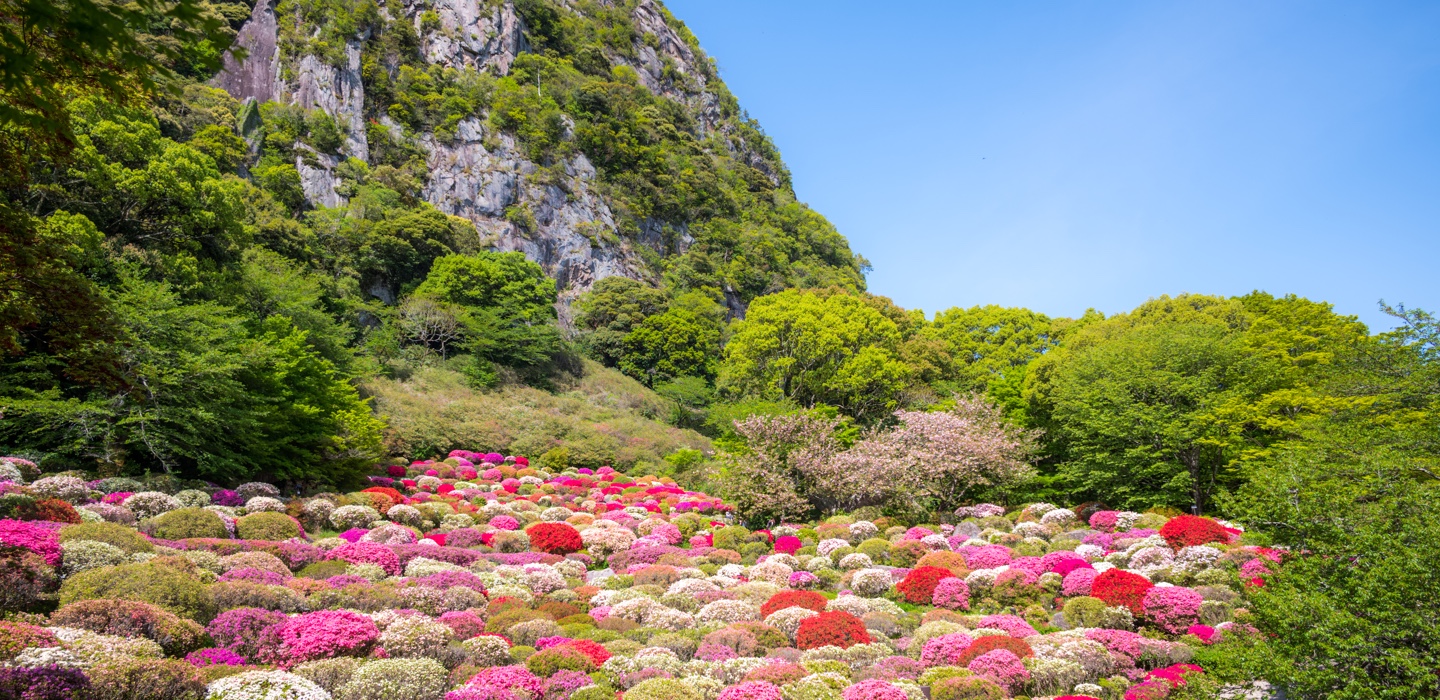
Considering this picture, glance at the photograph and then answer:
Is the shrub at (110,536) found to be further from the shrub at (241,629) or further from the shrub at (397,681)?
the shrub at (397,681)

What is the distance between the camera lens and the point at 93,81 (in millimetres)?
5449

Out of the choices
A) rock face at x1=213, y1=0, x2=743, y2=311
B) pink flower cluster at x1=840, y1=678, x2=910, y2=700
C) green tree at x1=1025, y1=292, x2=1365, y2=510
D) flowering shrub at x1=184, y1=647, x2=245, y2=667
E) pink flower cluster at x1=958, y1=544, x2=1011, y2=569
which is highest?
rock face at x1=213, y1=0, x2=743, y2=311

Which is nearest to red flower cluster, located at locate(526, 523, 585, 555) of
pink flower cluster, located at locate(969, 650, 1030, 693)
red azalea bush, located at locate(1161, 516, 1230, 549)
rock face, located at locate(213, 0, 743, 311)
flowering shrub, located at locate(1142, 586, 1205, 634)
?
pink flower cluster, located at locate(969, 650, 1030, 693)

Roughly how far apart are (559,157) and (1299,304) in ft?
191

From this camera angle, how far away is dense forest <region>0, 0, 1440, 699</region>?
7.18 metres

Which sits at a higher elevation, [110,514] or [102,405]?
[102,405]

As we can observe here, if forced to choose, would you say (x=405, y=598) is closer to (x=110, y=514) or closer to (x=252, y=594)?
(x=252, y=594)

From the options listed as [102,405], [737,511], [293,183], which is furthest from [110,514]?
[293,183]

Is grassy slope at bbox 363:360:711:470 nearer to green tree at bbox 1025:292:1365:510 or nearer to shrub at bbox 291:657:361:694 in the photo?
green tree at bbox 1025:292:1365:510

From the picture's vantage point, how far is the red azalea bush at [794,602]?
13.4m

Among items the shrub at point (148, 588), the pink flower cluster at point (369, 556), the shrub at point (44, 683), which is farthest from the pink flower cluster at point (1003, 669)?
the pink flower cluster at point (369, 556)

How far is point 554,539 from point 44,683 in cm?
1433

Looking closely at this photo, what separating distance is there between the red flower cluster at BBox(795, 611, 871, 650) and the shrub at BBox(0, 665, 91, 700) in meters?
9.35

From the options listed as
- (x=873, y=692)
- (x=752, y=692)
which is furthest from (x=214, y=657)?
(x=873, y=692)
